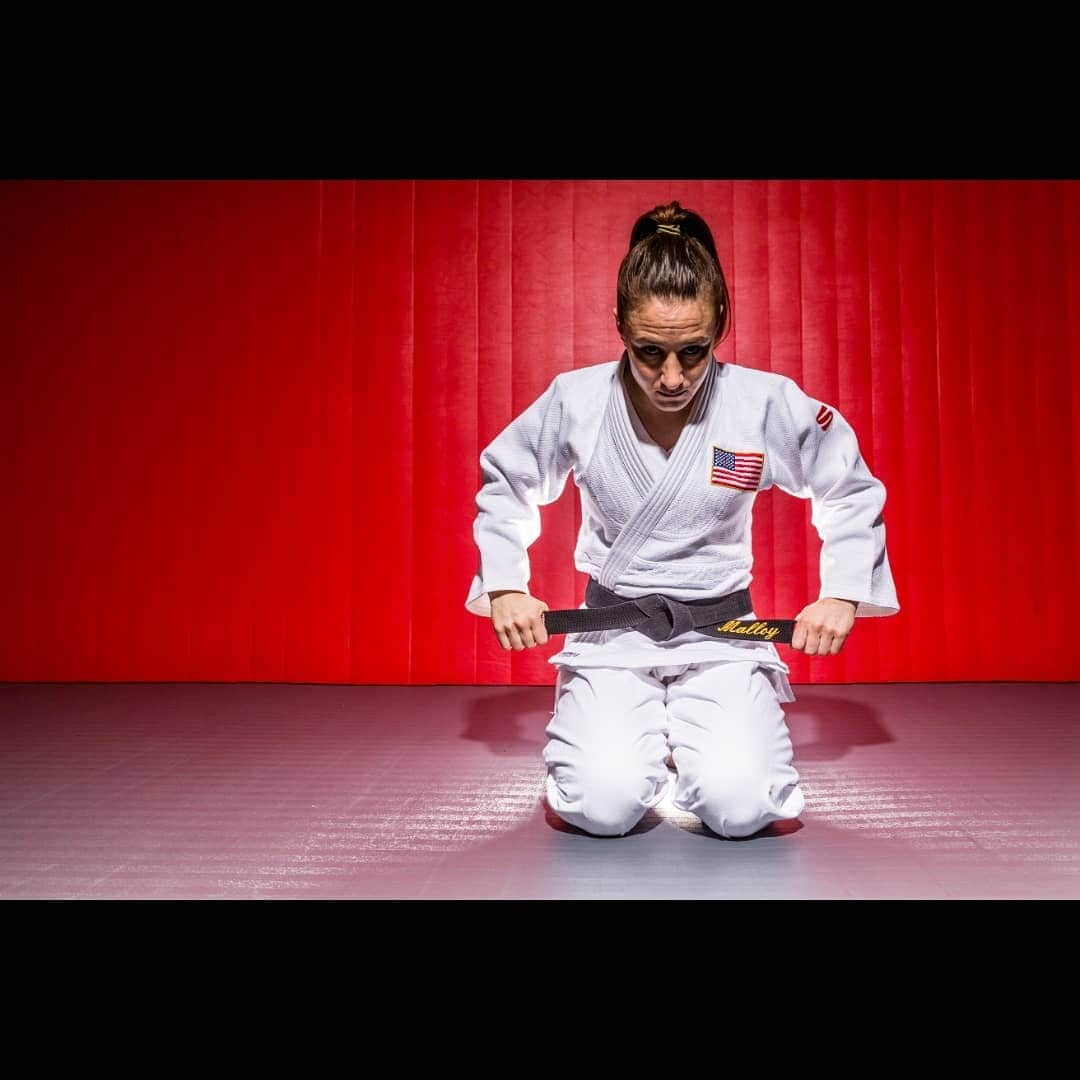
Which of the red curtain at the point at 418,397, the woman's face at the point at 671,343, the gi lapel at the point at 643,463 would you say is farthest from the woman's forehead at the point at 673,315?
the red curtain at the point at 418,397

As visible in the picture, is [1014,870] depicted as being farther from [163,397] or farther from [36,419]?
[36,419]

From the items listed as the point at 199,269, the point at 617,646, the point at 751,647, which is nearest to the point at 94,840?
the point at 617,646

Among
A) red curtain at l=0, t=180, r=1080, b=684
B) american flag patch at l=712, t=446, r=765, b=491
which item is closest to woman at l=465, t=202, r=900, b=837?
american flag patch at l=712, t=446, r=765, b=491

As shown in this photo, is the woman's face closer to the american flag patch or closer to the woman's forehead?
the woman's forehead

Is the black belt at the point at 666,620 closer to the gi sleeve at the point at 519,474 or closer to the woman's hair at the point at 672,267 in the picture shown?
the gi sleeve at the point at 519,474

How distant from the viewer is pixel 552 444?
5.67ft

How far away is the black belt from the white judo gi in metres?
0.03

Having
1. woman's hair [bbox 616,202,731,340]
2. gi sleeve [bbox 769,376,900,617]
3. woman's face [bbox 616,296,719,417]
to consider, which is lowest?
gi sleeve [bbox 769,376,900,617]

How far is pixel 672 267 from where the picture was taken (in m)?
1.52

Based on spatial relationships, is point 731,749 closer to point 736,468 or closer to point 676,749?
point 676,749

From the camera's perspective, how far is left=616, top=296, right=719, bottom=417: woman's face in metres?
1.50

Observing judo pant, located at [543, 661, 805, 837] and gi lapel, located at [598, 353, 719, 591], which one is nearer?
judo pant, located at [543, 661, 805, 837]

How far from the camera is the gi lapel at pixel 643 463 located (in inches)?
64.1

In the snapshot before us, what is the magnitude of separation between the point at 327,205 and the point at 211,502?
4.01 ft
